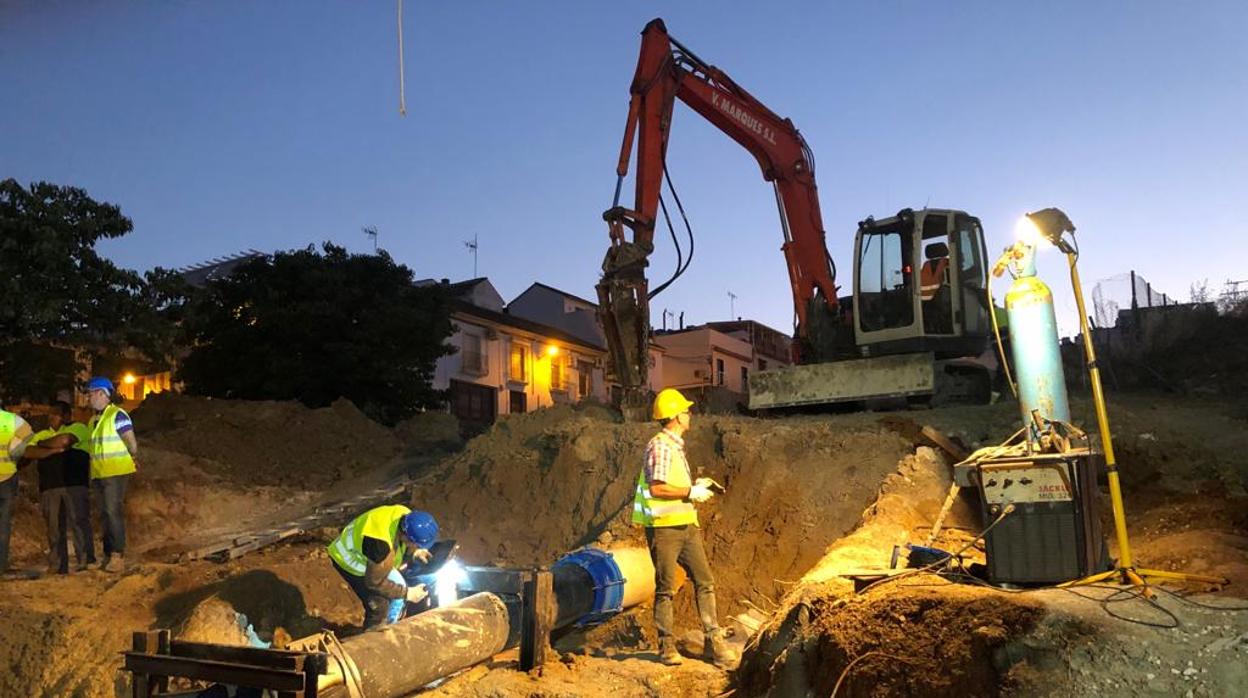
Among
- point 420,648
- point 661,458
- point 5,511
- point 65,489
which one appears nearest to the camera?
point 420,648

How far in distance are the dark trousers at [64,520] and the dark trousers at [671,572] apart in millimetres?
6705

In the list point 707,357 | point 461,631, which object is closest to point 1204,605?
point 461,631

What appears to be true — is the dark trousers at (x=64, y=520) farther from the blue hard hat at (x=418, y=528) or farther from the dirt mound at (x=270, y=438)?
the dirt mound at (x=270, y=438)

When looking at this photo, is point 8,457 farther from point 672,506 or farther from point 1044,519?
point 1044,519

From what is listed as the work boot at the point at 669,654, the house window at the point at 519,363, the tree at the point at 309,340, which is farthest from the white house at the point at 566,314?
the work boot at the point at 669,654

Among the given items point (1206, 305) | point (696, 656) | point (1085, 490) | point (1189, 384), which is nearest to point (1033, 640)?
point (1085, 490)

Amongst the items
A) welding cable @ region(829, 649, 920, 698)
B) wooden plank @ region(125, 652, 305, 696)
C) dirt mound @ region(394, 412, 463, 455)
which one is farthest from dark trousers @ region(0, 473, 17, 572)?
dirt mound @ region(394, 412, 463, 455)

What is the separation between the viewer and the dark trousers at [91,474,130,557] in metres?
9.02

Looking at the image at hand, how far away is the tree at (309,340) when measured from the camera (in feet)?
75.3

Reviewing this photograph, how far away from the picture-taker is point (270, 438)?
18219 millimetres

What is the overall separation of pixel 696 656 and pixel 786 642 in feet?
4.46

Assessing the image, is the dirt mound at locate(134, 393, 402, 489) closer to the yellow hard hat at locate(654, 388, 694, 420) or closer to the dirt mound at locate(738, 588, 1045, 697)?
the yellow hard hat at locate(654, 388, 694, 420)

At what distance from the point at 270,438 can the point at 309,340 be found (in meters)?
5.58

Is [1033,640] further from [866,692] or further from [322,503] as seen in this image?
[322,503]
